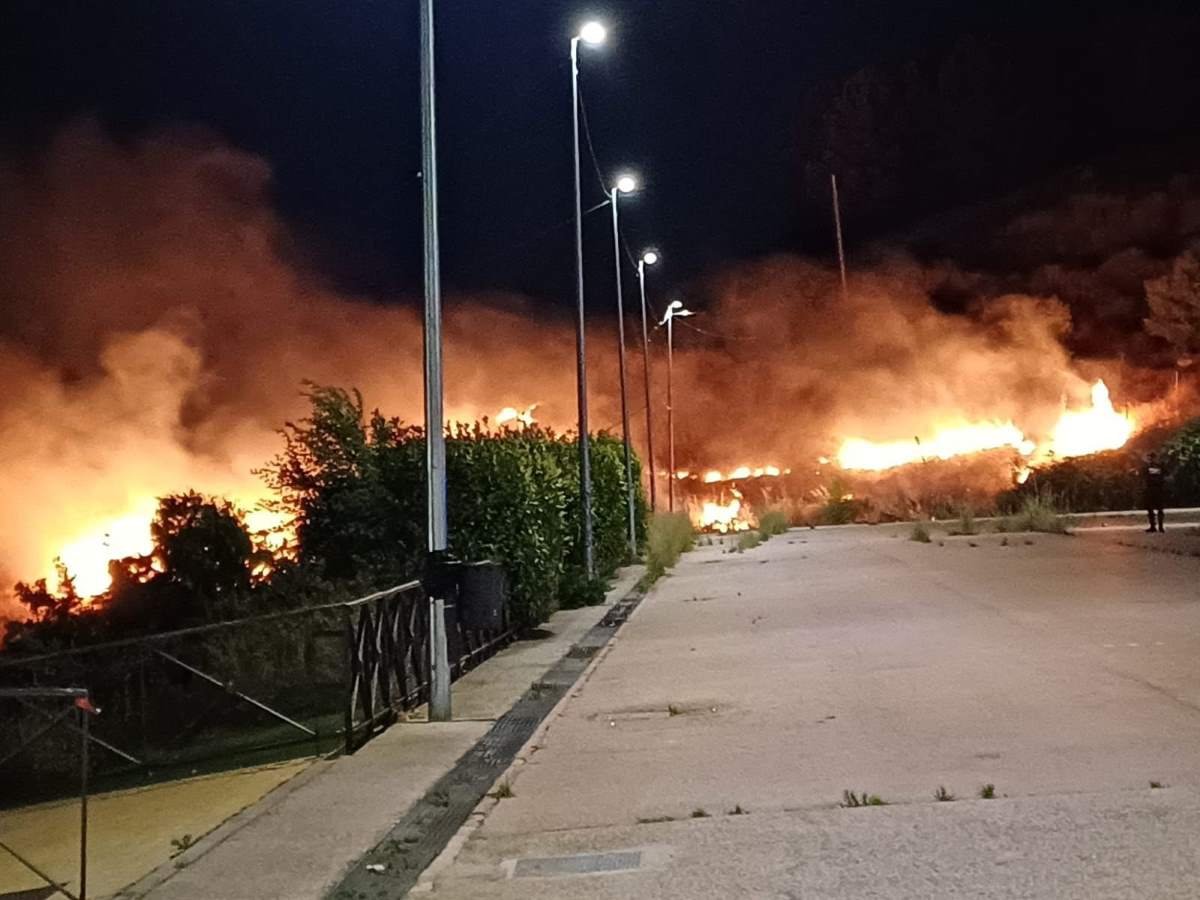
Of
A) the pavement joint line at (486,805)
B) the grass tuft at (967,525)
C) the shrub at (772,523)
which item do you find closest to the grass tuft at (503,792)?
the pavement joint line at (486,805)

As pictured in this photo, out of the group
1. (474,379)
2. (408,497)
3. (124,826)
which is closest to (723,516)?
(474,379)

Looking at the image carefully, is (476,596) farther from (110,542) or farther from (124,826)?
(110,542)

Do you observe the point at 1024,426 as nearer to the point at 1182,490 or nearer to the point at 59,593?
the point at 1182,490

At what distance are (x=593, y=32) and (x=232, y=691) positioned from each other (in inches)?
549

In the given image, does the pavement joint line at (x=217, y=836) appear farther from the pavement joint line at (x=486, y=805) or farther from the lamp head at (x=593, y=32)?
the lamp head at (x=593, y=32)

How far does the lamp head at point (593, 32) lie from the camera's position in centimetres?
2303

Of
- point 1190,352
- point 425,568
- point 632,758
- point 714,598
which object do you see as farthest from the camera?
point 1190,352

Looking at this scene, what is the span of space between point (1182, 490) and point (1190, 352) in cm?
1777

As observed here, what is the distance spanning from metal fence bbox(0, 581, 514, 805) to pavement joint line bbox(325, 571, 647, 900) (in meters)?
1.09

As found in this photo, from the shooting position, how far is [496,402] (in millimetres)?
58531

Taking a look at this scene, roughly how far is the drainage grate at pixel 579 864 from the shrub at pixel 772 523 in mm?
38002

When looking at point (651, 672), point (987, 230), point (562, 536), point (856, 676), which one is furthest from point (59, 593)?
point (987, 230)

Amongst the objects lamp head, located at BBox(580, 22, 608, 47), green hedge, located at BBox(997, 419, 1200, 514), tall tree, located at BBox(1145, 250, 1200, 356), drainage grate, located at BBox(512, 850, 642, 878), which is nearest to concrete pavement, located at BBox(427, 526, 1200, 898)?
drainage grate, located at BBox(512, 850, 642, 878)

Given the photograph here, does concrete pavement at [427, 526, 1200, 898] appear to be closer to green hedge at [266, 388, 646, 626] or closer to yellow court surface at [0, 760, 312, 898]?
green hedge at [266, 388, 646, 626]
